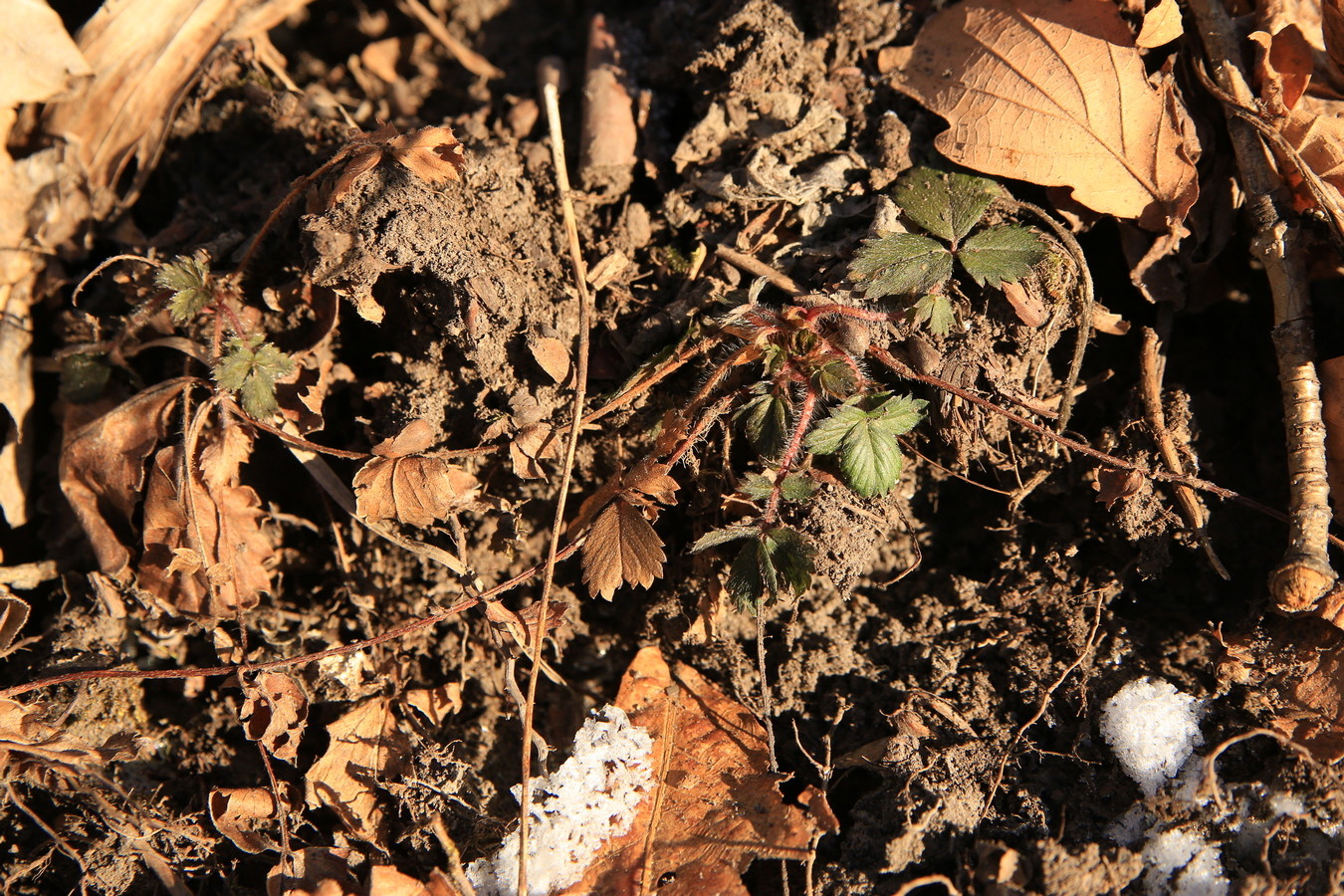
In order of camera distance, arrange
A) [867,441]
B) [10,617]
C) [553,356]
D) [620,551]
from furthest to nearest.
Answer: [10,617], [553,356], [620,551], [867,441]

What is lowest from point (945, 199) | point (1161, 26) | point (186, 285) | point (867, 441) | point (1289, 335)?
point (867, 441)

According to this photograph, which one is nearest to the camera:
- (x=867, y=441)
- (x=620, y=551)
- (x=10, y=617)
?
(x=867, y=441)

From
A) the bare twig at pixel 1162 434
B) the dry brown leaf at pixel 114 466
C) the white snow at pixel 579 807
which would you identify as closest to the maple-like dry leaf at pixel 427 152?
the dry brown leaf at pixel 114 466

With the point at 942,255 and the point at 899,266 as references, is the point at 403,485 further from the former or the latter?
the point at 942,255

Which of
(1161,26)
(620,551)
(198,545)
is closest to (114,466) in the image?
(198,545)

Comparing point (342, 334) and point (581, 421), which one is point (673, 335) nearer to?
point (581, 421)

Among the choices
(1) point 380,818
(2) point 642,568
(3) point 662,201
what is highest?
(3) point 662,201

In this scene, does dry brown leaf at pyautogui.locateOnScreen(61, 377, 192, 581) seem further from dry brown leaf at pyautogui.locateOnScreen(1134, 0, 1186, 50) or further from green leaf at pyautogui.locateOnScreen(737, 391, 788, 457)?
dry brown leaf at pyautogui.locateOnScreen(1134, 0, 1186, 50)

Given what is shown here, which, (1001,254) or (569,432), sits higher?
(1001,254)

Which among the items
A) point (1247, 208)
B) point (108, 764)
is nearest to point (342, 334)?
point (108, 764)
